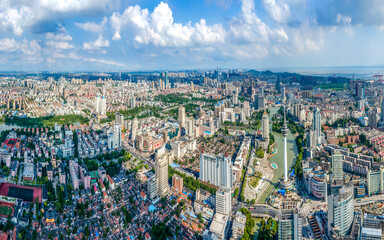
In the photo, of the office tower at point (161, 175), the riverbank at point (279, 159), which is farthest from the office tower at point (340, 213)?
the office tower at point (161, 175)

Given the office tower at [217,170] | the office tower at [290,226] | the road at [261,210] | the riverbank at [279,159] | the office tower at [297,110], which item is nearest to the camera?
the office tower at [290,226]

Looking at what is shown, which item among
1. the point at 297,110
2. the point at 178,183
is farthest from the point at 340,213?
the point at 297,110

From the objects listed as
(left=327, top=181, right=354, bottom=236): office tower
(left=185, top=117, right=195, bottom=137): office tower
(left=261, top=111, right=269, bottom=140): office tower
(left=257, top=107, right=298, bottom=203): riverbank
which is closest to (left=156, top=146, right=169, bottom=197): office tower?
(left=257, top=107, right=298, bottom=203): riverbank

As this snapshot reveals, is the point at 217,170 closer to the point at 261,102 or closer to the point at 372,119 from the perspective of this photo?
the point at 372,119

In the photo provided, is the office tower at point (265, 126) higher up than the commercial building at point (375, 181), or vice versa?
the office tower at point (265, 126)

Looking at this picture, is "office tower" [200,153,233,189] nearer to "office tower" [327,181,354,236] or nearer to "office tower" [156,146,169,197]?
"office tower" [156,146,169,197]

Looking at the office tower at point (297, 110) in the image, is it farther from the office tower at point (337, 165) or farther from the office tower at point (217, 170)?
the office tower at point (217, 170)

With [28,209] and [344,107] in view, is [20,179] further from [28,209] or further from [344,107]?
[344,107]
